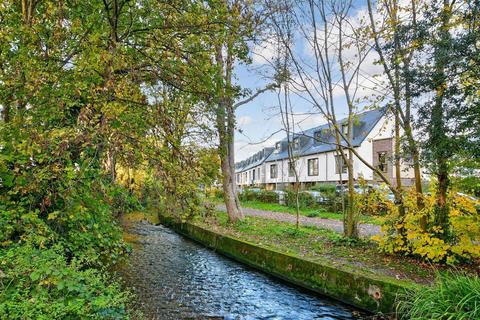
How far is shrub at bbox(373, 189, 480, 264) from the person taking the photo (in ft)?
21.4

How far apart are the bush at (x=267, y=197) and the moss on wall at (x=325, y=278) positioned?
14902 millimetres

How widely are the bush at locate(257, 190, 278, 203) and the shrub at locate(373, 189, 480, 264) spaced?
58.4ft

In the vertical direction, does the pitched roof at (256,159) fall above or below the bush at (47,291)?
above

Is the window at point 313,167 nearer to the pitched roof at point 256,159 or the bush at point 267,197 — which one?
the bush at point 267,197

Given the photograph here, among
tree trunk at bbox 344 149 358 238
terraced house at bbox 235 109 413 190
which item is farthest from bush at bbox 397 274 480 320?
terraced house at bbox 235 109 413 190

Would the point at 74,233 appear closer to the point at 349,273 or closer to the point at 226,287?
the point at 226,287

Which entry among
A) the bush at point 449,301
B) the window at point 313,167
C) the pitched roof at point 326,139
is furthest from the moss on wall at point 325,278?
the window at point 313,167

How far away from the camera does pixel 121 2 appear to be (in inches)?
206

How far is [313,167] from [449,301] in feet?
105

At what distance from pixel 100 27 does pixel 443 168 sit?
264 inches

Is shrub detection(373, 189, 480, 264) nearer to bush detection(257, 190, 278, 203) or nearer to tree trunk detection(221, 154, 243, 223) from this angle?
tree trunk detection(221, 154, 243, 223)

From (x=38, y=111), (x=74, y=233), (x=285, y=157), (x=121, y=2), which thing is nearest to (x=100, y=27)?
(x=121, y=2)

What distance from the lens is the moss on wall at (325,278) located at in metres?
5.76

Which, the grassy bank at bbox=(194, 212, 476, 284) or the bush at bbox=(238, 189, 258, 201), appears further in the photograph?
the bush at bbox=(238, 189, 258, 201)
